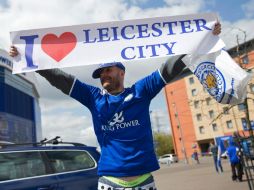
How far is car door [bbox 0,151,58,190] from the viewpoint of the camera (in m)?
5.61

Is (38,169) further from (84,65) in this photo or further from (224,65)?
(224,65)

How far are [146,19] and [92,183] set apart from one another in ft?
10.9

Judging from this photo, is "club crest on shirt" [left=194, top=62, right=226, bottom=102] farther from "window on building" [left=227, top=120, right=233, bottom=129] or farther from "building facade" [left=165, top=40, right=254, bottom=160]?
"window on building" [left=227, top=120, right=233, bottom=129]

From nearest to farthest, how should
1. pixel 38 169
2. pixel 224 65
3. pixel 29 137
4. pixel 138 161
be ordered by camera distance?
pixel 138 161 → pixel 224 65 → pixel 38 169 → pixel 29 137

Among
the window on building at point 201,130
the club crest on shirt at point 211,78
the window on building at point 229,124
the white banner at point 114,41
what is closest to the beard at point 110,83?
the white banner at point 114,41

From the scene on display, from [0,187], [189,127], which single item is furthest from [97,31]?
[189,127]

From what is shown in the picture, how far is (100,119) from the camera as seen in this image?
320 cm

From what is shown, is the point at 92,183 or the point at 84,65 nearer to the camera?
the point at 84,65

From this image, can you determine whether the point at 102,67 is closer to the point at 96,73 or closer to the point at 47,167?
the point at 96,73

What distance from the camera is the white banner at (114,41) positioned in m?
3.70

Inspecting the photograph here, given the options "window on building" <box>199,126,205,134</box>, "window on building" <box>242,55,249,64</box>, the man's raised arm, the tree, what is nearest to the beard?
the man's raised arm

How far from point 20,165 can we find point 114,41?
3.04m

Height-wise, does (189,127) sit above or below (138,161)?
above

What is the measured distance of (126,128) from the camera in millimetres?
3092
